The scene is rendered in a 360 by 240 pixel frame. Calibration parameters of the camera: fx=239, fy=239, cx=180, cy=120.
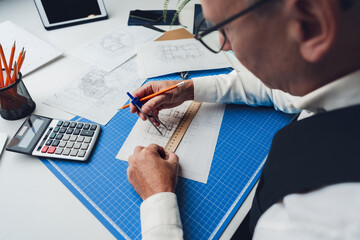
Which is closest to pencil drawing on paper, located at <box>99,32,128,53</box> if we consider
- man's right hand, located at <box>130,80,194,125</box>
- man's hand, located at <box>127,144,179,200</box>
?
man's right hand, located at <box>130,80,194,125</box>

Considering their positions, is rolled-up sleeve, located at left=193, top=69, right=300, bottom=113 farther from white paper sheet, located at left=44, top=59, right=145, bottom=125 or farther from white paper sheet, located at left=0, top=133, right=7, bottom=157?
white paper sheet, located at left=0, top=133, right=7, bottom=157

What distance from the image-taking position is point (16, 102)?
2.42ft

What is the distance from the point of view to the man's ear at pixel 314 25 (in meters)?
0.30

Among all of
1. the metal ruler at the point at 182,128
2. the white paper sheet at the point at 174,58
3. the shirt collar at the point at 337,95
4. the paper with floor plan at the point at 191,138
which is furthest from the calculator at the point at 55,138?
the shirt collar at the point at 337,95

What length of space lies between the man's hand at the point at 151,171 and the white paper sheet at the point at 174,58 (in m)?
0.39

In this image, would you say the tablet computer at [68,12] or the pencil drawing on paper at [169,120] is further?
the tablet computer at [68,12]

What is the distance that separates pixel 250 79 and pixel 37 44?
0.91 metres

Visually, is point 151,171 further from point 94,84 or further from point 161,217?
point 94,84

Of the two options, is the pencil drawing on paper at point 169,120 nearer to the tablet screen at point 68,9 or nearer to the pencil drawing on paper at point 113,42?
the pencil drawing on paper at point 113,42

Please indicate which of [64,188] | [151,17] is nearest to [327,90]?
[64,188]

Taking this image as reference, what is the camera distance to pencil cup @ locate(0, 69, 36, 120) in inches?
27.5

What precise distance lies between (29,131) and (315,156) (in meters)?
0.74

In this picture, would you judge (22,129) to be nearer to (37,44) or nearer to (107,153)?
(107,153)

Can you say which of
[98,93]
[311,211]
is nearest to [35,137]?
[98,93]
